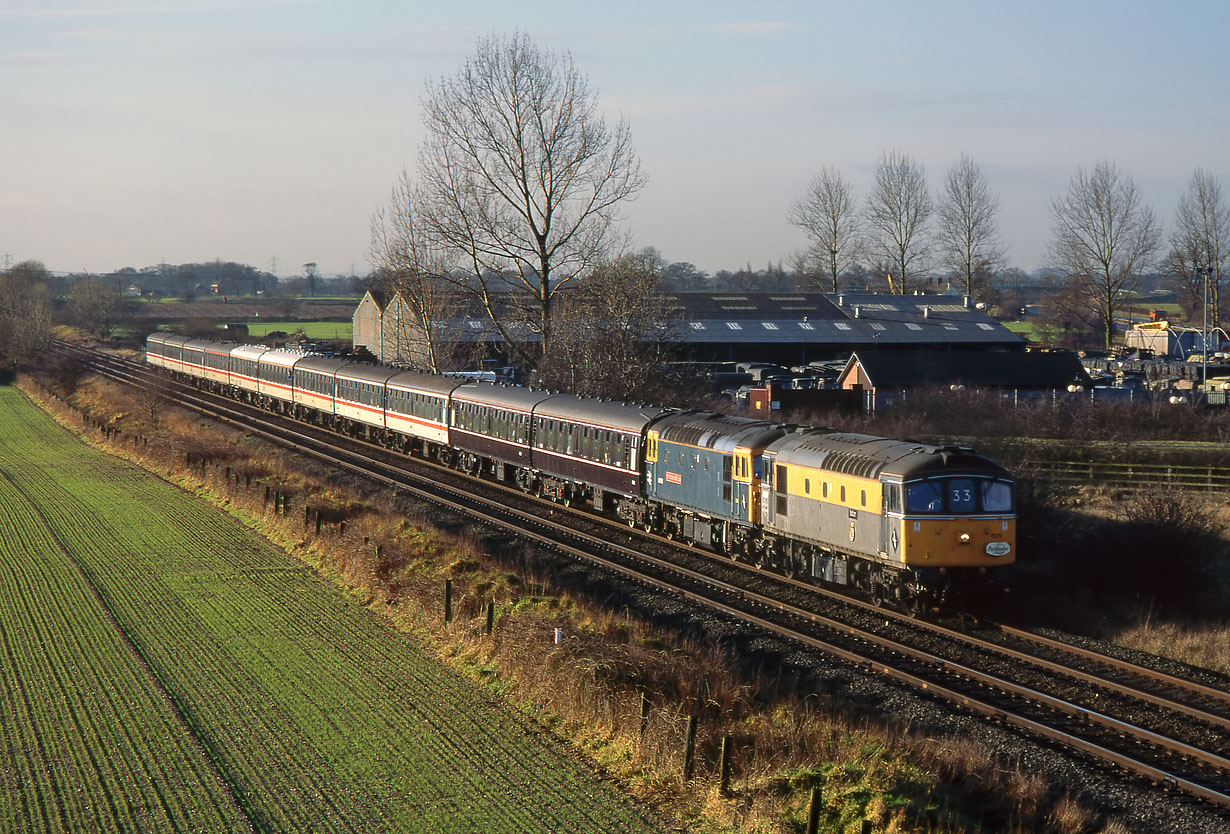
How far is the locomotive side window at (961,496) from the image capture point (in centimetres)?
2108

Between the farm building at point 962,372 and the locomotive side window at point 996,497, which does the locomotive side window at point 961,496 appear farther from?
the farm building at point 962,372

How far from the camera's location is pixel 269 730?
52.5 feet

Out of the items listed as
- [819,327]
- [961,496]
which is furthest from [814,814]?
[819,327]

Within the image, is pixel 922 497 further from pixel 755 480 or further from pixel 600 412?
pixel 600 412

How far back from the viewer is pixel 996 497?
21.5 meters

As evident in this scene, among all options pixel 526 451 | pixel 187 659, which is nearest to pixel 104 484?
pixel 526 451

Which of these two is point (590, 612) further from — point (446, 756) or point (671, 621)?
point (446, 756)

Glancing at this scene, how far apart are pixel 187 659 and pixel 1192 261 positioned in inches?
3769

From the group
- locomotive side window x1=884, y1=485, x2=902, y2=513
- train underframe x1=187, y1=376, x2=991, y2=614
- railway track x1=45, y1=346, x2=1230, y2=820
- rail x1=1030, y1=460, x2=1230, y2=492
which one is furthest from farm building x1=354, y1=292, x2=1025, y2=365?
locomotive side window x1=884, y1=485, x2=902, y2=513

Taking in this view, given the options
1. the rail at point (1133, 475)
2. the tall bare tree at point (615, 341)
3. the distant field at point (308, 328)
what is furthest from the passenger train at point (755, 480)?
the distant field at point (308, 328)

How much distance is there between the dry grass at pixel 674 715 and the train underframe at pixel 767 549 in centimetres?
446

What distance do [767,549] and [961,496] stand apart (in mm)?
5966

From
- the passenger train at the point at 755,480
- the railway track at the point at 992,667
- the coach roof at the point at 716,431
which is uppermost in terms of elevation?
the coach roof at the point at 716,431

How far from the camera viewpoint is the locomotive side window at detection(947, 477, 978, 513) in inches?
830
